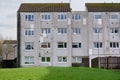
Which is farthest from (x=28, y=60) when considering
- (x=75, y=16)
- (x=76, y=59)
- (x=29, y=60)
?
(x=75, y=16)

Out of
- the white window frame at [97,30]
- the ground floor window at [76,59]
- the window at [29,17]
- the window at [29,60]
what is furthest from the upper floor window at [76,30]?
the window at [29,60]

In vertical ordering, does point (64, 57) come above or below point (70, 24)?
below

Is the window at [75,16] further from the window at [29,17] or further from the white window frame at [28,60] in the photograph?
the white window frame at [28,60]

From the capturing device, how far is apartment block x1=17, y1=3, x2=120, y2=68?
8125 cm

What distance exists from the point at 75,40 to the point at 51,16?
22.3 ft

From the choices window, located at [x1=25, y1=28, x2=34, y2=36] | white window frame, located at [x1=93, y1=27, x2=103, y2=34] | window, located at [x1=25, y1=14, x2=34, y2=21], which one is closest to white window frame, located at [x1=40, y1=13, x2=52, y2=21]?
window, located at [x1=25, y1=14, x2=34, y2=21]

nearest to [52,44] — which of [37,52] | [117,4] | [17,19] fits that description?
[37,52]

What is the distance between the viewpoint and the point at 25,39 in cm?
8194

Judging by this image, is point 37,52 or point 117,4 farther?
point 117,4

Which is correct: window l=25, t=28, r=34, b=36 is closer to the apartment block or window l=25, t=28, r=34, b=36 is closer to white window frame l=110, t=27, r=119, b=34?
the apartment block

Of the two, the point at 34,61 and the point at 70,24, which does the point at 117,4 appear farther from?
the point at 34,61

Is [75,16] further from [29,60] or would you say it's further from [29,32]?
[29,60]

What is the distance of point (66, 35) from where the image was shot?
81750 mm

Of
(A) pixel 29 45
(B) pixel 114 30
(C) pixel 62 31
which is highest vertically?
(B) pixel 114 30
